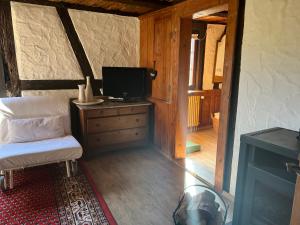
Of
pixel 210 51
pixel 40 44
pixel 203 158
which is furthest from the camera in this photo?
pixel 210 51

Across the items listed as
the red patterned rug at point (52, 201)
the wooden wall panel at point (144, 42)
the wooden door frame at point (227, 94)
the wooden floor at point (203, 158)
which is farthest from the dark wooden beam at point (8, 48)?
the wooden floor at point (203, 158)

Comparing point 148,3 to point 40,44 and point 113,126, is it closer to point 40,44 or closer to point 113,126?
point 40,44

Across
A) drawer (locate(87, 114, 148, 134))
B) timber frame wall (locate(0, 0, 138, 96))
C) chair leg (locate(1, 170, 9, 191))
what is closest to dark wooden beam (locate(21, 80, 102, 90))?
timber frame wall (locate(0, 0, 138, 96))

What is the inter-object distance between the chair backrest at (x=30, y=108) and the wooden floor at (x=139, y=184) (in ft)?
2.57

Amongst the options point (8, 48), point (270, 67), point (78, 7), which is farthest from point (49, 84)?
point (270, 67)

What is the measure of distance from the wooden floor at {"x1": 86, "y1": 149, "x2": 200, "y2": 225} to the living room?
0.01m

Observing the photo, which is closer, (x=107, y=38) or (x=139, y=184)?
(x=139, y=184)

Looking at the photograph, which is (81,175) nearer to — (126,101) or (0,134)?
(0,134)

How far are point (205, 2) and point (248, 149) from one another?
1.63 m

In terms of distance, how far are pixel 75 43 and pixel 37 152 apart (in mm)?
1742

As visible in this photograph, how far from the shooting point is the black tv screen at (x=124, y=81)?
10.7ft

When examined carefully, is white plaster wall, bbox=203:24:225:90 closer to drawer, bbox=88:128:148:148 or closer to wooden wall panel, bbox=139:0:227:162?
wooden wall panel, bbox=139:0:227:162

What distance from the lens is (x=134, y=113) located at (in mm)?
3297

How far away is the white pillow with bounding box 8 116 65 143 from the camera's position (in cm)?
254
